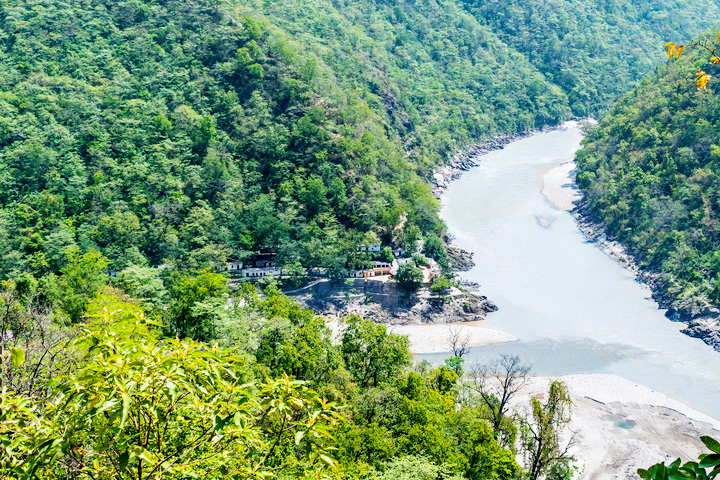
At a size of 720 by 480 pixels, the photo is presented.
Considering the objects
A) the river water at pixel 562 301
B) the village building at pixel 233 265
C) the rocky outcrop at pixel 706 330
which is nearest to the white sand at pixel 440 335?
the river water at pixel 562 301

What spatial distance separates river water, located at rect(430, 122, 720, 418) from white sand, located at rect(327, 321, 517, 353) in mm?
775

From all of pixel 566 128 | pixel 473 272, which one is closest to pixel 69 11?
pixel 473 272

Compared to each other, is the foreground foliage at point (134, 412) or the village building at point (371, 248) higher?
the foreground foliage at point (134, 412)

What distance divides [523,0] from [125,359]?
11333cm

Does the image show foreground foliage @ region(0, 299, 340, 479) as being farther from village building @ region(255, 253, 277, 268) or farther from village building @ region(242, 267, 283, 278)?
village building @ region(255, 253, 277, 268)

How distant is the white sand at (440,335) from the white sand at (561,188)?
25.8 m

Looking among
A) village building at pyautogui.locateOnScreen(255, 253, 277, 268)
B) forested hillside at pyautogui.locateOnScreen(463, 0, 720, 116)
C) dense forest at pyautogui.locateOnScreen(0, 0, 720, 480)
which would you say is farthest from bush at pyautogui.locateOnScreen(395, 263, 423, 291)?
forested hillside at pyautogui.locateOnScreen(463, 0, 720, 116)

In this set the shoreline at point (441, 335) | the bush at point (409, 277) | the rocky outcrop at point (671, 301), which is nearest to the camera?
the rocky outcrop at point (671, 301)

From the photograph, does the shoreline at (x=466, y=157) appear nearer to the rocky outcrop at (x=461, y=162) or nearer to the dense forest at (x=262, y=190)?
the rocky outcrop at (x=461, y=162)

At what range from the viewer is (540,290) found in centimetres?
4525

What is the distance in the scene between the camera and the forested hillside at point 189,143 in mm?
43875

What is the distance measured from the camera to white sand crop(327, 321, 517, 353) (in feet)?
Result: 129

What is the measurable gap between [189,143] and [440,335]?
2650cm

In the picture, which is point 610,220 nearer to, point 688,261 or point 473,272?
point 688,261
